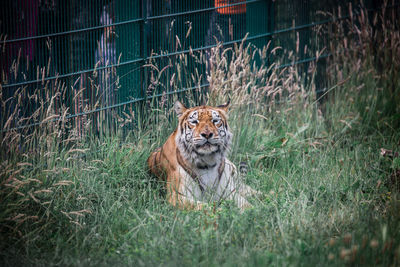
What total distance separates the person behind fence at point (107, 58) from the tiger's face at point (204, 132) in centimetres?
98

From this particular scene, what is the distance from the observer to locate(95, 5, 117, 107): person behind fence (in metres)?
5.93

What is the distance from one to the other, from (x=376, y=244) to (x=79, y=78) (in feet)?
10.5

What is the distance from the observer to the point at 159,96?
6.44 metres

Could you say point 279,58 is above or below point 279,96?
above

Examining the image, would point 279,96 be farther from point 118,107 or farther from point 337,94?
point 118,107

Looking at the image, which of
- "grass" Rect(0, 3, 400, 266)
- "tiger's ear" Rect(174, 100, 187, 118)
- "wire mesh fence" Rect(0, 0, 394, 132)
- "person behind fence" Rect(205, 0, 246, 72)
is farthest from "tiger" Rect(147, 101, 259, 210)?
"person behind fence" Rect(205, 0, 246, 72)

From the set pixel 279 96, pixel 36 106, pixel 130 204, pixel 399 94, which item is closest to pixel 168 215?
pixel 130 204

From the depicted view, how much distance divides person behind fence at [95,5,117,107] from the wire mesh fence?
0.4 inches

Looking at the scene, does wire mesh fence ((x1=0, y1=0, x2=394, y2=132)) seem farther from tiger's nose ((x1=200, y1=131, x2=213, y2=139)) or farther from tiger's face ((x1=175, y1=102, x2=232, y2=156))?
tiger's nose ((x1=200, y1=131, x2=213, y2=139))

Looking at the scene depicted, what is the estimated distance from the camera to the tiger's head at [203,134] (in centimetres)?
515

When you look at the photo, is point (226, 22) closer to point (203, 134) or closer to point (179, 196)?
point (203, 134)

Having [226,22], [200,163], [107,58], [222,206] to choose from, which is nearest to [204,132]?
[200,163]

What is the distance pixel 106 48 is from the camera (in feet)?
19.7

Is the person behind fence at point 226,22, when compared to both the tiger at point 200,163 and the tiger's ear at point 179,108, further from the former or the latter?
the tiger at point 200,163
